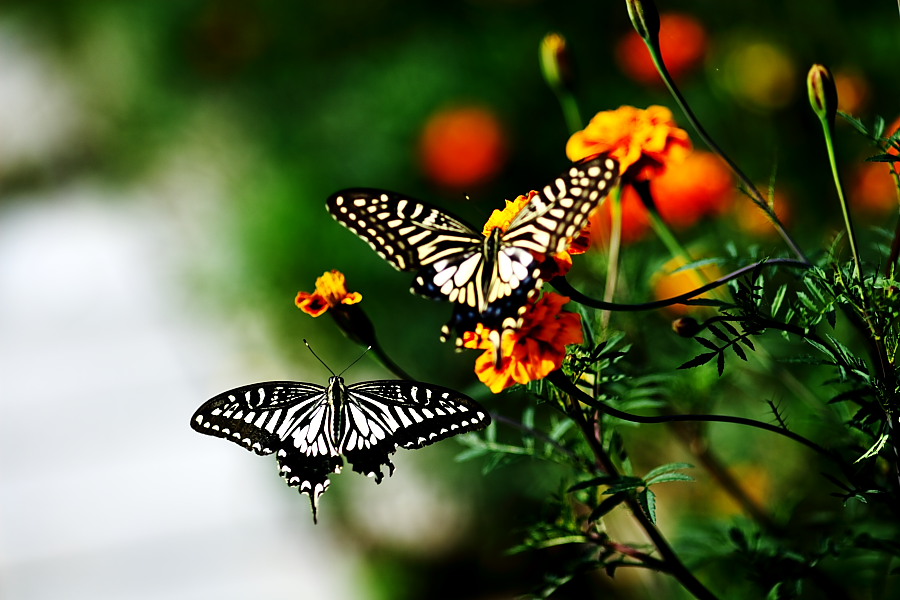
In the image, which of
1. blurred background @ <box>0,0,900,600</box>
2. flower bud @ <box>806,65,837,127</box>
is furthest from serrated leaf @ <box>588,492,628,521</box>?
blurred background @ <box>0,0,900,600</box>

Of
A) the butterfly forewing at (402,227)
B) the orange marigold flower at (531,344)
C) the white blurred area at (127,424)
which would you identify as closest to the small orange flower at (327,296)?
the butterfly forewing at (402,227)

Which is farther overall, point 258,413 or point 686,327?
point 258,413

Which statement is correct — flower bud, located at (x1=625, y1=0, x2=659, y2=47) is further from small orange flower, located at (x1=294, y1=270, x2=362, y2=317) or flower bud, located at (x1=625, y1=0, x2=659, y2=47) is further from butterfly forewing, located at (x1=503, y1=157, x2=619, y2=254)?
small orange flower, located at (x1=294, y1=270, x2=362, y2=317)

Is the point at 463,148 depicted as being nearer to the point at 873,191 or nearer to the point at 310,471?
the point at 873,191

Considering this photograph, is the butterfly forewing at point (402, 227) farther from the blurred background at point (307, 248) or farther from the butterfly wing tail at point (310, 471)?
the blurred background at point (307, 248)

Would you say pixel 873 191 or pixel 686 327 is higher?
pixel 873 191

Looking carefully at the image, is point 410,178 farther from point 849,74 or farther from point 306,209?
point 849,74

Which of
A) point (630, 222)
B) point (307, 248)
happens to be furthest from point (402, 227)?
point (307, 248)
